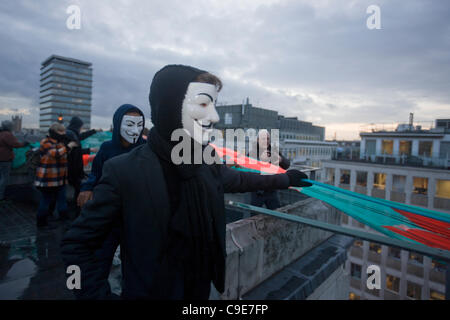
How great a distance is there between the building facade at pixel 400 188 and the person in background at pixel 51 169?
28.9 metres

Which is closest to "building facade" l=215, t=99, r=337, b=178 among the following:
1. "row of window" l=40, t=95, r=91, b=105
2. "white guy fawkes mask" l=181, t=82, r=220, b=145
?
"white guy fawkes mask" l=181, t=82, r=220, b=145

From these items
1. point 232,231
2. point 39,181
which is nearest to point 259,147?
point 232,231

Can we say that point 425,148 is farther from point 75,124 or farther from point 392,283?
point 75,124

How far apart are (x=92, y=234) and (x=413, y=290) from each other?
33.7 m

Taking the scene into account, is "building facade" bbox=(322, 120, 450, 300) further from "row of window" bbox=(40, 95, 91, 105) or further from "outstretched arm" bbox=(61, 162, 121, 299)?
"row of window" bbox=(40, 95, 91, 105)

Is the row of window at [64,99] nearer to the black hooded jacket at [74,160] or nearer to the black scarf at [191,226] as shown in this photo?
the black hooded jacket at [74,160]

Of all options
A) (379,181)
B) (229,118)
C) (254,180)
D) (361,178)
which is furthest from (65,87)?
(254,180)

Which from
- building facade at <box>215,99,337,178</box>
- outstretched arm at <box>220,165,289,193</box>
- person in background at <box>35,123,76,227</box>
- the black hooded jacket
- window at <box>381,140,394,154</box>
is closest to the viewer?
outstretched arm at <box>220,165,289,193</box>

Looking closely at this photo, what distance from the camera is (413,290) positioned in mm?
25062

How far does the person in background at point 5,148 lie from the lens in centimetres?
580

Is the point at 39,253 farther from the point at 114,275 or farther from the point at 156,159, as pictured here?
the point at 156,159

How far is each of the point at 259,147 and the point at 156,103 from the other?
356cm

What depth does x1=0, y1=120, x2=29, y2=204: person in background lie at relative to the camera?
580 cm

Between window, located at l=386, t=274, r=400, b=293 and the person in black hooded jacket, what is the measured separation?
3293cm
